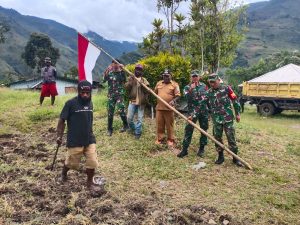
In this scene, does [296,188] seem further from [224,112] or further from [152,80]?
[152,80]

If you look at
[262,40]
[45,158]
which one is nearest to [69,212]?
[45,158]

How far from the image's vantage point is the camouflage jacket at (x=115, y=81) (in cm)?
1028

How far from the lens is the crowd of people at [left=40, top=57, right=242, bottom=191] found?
273 inches

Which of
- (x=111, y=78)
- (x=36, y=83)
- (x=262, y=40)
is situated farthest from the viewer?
(x=262, y=40)

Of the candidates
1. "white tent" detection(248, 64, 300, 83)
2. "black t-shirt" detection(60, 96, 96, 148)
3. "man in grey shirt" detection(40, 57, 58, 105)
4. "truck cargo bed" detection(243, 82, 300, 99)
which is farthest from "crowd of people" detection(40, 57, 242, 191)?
"white tent" detection(248, 64, 300, 83)

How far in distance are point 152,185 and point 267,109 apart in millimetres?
14184

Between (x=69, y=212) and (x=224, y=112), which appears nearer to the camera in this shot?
(x=69, y=212)

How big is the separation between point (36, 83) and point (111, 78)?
3880 centimetres

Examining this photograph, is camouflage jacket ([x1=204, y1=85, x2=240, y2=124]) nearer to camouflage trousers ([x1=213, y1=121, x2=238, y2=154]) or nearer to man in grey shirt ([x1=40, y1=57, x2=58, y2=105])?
camouflage trousers ([x1=213, y1=121, x2=238, y2=154])

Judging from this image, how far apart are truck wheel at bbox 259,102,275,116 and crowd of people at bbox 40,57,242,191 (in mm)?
11317

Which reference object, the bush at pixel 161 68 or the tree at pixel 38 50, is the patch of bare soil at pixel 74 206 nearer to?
the bush at pixel 161 68

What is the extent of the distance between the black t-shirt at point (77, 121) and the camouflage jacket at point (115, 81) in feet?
11.1

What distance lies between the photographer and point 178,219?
6.02m

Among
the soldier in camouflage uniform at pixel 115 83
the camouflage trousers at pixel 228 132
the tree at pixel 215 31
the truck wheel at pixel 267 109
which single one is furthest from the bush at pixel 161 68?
the tree at pixel 215 31
